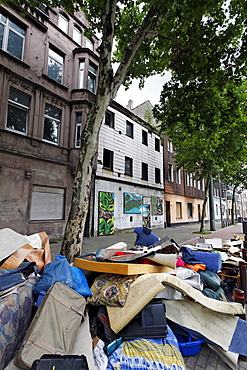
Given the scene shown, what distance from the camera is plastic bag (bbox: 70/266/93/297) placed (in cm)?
263

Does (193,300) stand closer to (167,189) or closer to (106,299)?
(106,299)

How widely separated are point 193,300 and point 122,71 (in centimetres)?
537

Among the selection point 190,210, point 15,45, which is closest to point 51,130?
point 15,45

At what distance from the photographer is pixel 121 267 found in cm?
275

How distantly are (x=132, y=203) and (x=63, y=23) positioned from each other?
13.2m

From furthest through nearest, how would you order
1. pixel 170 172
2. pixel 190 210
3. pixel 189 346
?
pixel 190 210 → pixel 170 172 → pixel 189 346

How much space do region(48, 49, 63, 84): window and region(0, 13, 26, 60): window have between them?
63.3 inches

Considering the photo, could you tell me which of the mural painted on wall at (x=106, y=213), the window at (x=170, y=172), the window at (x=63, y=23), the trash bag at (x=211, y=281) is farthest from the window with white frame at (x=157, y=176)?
the trash bag at (x=211, y=281)

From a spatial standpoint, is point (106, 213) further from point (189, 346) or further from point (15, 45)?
point (189, 346)

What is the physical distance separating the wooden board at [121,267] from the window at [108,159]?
11.1 meters

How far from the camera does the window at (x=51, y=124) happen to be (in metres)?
10.8

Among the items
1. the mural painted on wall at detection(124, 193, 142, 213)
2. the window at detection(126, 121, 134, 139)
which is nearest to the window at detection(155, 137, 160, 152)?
the window at detection(126, 121, 134, 139)

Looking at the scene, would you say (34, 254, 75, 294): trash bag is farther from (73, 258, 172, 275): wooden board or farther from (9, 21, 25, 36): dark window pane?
(9, 21, 25, 36): dark window pane

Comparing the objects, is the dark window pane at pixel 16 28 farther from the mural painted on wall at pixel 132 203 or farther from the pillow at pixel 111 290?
the pillow at pixel 111 290
